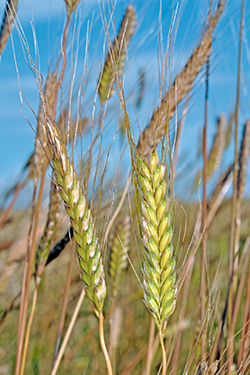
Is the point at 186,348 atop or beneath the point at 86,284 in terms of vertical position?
beneath

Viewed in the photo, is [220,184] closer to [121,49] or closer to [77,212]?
[121,49]

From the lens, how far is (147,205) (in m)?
0.59

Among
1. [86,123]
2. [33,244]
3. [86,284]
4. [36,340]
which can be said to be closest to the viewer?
[86,284]

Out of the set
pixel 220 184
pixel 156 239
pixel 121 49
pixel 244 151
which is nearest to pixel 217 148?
pixel 220 184

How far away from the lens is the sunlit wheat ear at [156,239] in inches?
22.6

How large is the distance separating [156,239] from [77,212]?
143 mm

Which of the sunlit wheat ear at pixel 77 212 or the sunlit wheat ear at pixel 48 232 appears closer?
the sunlit wheat ear at pixel 77 212

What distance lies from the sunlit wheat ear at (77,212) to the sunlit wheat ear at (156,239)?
0.27 feet

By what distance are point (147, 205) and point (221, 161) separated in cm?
104

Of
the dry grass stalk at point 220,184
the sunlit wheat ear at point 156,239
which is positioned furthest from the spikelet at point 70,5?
the dry grass stalk at point 220,184

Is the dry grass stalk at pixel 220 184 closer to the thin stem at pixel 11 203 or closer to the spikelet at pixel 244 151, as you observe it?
the spikelet at pixel 244 151

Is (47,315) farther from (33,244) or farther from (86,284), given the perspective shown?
(86,284)

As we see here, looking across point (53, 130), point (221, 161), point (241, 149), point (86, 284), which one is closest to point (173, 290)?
point (86, 284)

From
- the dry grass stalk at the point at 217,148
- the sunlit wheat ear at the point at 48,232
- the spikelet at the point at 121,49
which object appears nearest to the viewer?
the sunlit wheat ear at the point at 48,232
